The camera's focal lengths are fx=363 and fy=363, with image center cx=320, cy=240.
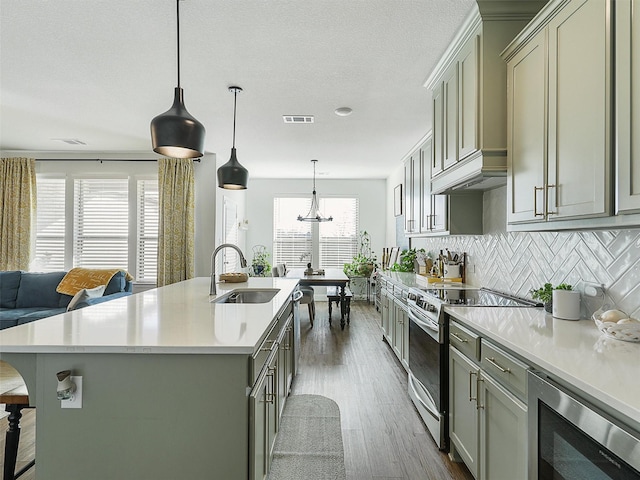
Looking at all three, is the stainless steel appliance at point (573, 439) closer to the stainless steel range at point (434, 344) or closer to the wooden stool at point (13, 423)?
the stainless steel range at point (434, 344)

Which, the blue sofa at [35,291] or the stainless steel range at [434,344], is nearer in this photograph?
the stainless steel range at [434,344]

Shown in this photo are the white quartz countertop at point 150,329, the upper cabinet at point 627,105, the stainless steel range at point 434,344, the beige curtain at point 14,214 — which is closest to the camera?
the upper cabinet at point 627,105

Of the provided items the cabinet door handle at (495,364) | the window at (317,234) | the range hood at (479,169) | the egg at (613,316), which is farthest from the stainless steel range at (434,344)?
the window at (317,234)

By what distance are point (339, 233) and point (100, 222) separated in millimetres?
4432

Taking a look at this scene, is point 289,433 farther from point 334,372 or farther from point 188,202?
point 188,202

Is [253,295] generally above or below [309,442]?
above

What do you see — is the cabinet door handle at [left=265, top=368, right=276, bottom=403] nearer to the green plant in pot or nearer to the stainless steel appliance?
the stainless steel appliance

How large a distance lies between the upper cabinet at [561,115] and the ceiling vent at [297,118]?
221cm

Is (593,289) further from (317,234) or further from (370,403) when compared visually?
(317,234)

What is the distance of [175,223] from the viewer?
5.34 meters

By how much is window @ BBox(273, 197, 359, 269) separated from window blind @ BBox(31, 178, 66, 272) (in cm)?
376

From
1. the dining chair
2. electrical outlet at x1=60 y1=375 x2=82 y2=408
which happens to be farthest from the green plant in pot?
the dining chair

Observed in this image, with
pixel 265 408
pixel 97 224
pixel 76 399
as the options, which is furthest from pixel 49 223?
pixel 265 408

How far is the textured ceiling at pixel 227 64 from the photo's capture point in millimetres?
2141
